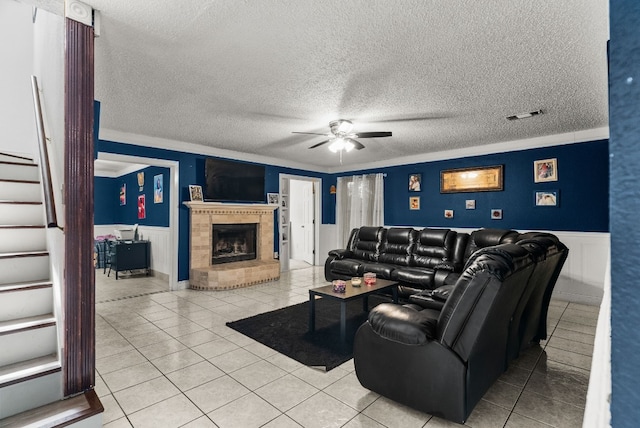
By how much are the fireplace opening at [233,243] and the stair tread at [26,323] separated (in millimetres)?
3823

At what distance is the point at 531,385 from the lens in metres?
2.47

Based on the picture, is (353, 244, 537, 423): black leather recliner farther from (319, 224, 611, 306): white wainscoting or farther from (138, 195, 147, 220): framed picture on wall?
(138, 195, 147, 220): framed picture on wall

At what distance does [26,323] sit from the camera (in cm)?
206

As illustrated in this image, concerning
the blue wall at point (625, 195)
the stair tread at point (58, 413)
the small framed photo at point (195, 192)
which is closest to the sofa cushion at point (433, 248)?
the small framed photo at point (195, 192)

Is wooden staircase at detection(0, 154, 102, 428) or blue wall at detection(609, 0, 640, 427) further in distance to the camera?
wooden staircase at detection(0, 154, 102, 428)

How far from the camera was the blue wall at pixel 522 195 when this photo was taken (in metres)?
4.68

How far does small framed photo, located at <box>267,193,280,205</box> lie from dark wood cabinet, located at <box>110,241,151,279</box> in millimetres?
2566

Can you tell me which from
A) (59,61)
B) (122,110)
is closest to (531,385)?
(59,61)

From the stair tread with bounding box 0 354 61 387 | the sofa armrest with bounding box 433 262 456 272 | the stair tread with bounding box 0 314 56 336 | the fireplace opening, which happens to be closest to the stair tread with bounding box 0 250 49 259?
the stair tread with bounding box 0 314 56 336

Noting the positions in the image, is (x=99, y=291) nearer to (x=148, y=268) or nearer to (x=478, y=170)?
(x=148, y=268)

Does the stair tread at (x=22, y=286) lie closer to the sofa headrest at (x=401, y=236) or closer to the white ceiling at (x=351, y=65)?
the white ceiling at (x=351, y=65)

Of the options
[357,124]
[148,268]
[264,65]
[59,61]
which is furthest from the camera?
[148,268]

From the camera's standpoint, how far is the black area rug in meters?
2.97

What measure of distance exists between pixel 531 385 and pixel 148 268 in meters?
6.57
